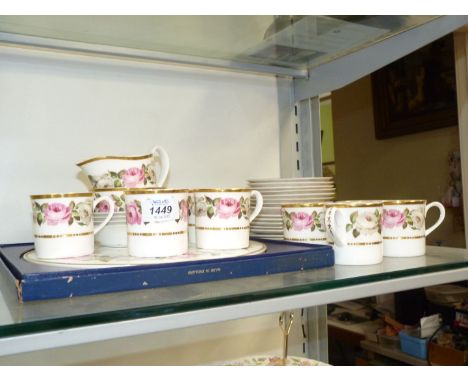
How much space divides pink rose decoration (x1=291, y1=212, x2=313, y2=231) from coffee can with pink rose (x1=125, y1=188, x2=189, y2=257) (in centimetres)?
18

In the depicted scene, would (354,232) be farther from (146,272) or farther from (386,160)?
(386,160)

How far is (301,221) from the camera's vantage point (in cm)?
63

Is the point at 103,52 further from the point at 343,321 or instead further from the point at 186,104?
the point at 343,321

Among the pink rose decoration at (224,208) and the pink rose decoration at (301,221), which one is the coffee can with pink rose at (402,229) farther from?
the pink rose decoration at (224,208)

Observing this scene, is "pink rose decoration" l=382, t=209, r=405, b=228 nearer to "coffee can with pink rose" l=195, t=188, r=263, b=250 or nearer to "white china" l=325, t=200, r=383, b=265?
"white china" l=325, t=200, r=383, b=265

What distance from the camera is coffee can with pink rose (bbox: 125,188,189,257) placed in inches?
20.2

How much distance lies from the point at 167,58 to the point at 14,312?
537 millimetres

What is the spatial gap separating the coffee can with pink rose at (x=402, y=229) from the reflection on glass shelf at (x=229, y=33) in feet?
0.88

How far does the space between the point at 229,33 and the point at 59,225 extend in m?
0.42

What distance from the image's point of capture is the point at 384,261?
585 mm

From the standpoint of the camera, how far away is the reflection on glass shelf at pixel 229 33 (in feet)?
2.25

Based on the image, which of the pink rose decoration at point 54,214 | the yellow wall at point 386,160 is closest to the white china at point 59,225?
the pink rose decoration at point 54,214

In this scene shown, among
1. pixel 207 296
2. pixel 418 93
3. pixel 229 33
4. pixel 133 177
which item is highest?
pixel 418 93

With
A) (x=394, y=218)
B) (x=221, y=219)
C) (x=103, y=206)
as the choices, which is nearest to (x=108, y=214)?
(x=103, y=206)
